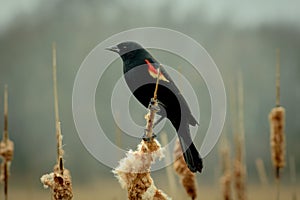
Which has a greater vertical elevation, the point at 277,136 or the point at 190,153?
the point at 277,136

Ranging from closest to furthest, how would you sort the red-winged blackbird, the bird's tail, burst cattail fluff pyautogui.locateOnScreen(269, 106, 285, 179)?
the bird's tail
the red-winged blackbird
burst cattail fluff pyautogui.locateOnScreen(269, 106, 285, 179)

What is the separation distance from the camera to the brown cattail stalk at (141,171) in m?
1.96

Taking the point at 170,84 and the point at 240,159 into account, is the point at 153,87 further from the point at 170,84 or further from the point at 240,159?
the point at 240,159

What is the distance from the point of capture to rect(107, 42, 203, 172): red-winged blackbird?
8.63 feet

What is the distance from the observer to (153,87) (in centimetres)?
291

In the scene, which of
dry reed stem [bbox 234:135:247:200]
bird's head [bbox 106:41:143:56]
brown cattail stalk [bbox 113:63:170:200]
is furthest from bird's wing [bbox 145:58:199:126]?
dry reed stem [bbox 234:135:247:200]

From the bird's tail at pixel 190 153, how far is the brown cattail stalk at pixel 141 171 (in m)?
0.32

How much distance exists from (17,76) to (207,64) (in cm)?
707

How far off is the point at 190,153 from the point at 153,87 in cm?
63

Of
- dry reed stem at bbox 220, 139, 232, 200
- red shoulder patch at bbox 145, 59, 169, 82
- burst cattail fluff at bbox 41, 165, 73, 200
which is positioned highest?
red shoulder patch at bbox 145, 59, 169, 82

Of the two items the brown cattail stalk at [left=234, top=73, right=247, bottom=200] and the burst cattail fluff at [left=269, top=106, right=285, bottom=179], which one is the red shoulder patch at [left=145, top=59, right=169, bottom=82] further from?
the burst cattail fluff at [left=269, top=106, right=285, bottom=179]

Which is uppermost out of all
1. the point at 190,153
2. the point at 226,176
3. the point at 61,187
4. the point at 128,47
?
the point at 128,47

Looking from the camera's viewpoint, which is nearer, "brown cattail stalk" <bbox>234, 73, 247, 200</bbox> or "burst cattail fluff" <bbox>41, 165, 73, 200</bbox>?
"burst cattail fluff" <bbox>41, 165, 73, 200</bbox>

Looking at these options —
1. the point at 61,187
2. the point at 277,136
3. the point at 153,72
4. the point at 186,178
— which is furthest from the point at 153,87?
the point at 61,187
